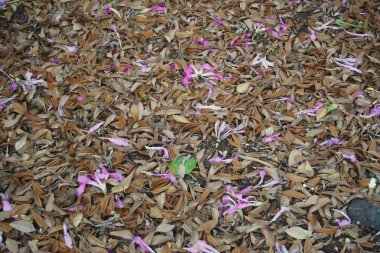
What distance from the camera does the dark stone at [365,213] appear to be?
2.01 meters

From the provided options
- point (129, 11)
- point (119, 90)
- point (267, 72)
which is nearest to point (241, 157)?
point (267, 72)

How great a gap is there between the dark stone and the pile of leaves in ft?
0.12

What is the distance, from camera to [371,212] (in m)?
2.03

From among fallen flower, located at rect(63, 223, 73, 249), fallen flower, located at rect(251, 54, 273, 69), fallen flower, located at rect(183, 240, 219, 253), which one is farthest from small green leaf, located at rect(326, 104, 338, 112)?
fallen flower, located at rect(63, 223, 73, 249)

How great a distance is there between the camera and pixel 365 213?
2035 mm

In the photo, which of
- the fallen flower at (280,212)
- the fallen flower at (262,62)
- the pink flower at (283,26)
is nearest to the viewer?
the fallen flower at (280,212)

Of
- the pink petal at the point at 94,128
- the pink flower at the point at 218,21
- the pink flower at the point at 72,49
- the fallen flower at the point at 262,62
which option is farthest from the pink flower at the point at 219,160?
the pink flower at the point at 72,49

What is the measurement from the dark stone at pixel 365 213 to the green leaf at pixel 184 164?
857 mm

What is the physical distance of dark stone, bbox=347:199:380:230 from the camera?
2014 millimetres

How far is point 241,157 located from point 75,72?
50.7 inches

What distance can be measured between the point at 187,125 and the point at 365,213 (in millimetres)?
1087

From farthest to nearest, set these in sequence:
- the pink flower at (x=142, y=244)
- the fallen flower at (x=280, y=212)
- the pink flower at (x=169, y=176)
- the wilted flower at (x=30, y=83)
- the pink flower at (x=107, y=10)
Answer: the pink flower at (x=107, y=10)
the wilted flower at (x=30, y=83)
the pink flower at (x=169, y=176)
the fallen flower at (x=280, y=212)
the pink flower at (x=142, y=244)

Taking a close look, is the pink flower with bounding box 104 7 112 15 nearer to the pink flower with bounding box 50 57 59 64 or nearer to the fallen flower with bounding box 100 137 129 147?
the pink flower with bounding box 50 57 59 64

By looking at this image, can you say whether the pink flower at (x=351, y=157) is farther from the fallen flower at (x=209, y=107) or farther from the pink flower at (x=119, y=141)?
the pink flower at (x=119, y=141)
